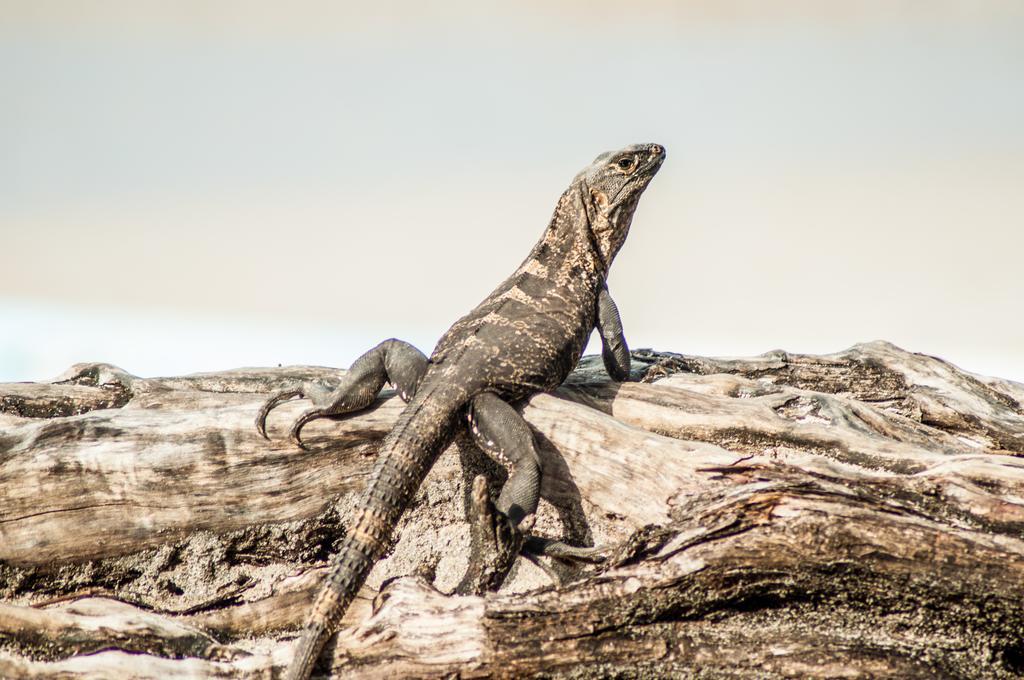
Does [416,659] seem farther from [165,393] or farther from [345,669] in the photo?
[165,393]

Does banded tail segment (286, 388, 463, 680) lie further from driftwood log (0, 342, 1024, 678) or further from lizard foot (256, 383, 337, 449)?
lizard foot (256, 383, 337, 449)

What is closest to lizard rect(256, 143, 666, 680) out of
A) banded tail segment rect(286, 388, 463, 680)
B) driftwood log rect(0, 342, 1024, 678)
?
banded tail segment rect(286, 388, 463, 680)

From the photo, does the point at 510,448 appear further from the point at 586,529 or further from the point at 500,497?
the point at 586,529

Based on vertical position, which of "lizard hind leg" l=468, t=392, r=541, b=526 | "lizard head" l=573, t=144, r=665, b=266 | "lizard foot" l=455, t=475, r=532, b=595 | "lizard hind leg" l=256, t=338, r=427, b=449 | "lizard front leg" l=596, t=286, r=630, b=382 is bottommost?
"lizard foot" l=455, t=475, r=532, b=595

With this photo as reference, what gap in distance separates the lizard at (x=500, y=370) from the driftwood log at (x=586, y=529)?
234 millimetres

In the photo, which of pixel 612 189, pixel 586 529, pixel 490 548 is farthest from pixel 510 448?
pixel 612 189

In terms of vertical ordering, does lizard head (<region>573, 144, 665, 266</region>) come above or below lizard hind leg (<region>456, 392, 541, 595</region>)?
above

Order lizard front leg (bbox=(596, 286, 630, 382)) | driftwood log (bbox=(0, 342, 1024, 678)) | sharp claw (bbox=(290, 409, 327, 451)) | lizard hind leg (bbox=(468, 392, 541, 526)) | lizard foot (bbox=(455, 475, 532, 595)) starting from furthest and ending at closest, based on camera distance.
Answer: lizard front leg (bbox=(596, 286, 630, 382)) → sharp claw (bbox=(290, 409, 327, 451)) → lizard hind leg (bbox=(468, 392, 541, 526)) → lizard foot (bbox=(455, 475, 532, 595)) → driftwood log (bbox=(0, 342, 1024, 678))

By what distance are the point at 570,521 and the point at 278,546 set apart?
2279mm

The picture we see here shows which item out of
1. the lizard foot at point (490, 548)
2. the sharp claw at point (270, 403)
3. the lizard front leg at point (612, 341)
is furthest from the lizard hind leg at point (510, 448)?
the sharp claw at point (270, 403)

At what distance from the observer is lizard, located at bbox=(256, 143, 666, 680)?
5.56 metres

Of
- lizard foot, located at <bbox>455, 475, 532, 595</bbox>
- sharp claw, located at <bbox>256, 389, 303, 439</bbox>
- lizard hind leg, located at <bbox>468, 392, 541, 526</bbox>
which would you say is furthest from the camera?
sharp claw, located at <bbox>256, 389, 303, 439</bbox>

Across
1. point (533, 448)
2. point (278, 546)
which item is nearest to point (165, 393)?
point (278, 546)

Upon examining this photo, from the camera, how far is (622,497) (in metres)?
6.45
